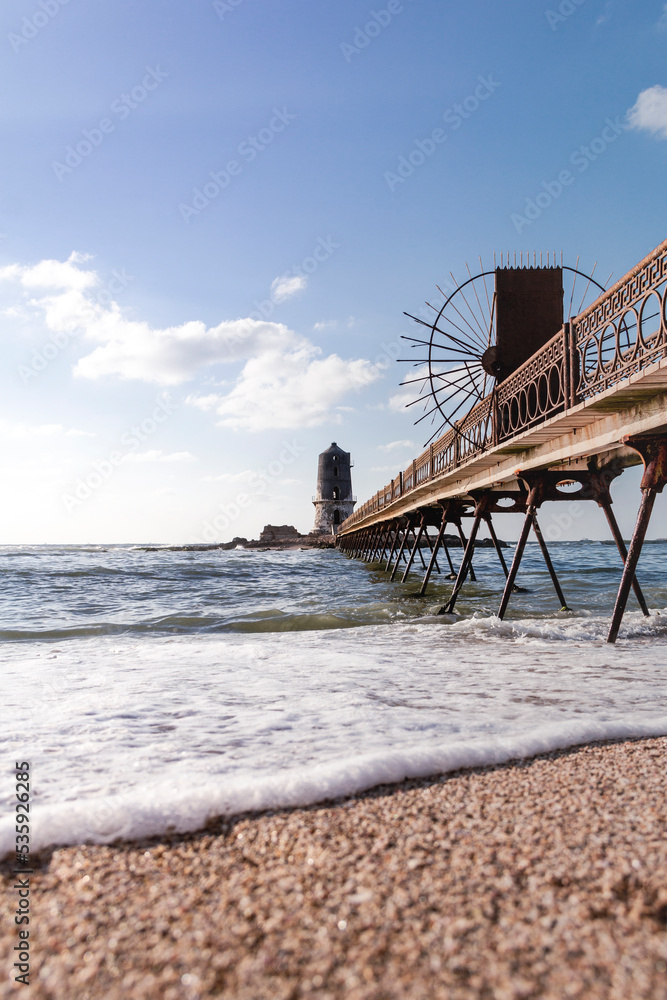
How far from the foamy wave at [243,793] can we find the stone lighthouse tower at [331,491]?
249ft

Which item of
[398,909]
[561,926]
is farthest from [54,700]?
[561,926]

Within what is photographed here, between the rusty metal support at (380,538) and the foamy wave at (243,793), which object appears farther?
the rusty metal support at (380,538)

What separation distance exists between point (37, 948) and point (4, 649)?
27.8 ft

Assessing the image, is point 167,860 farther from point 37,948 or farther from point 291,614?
point 291,614

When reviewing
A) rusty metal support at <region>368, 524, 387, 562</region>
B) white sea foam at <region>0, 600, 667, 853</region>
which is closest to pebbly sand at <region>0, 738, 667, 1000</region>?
white sea foam at <region>0, 600, 667, 853</region>

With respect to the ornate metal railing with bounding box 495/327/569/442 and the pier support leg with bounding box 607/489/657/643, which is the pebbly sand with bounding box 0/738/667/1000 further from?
the ornate metal railing with bounding box 495/327/569/442

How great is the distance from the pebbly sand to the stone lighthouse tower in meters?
76.7

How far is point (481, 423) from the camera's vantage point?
10.8m

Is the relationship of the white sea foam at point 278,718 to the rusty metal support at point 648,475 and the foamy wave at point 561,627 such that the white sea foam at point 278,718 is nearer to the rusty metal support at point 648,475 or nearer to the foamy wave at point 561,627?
the foamy wave at point 561,627

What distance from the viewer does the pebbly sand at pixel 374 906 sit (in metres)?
1.48

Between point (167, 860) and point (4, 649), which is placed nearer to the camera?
point (167, 860)

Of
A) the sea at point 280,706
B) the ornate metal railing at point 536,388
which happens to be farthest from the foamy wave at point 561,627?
the ornate metal railing at point 536,388

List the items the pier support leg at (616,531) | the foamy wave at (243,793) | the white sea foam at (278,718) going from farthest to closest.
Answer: the pier support leg at (616,531) < the white sea foam at (278,718) < the foamy wave at (243,793)

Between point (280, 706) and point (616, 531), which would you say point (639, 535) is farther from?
point (280, 706)
